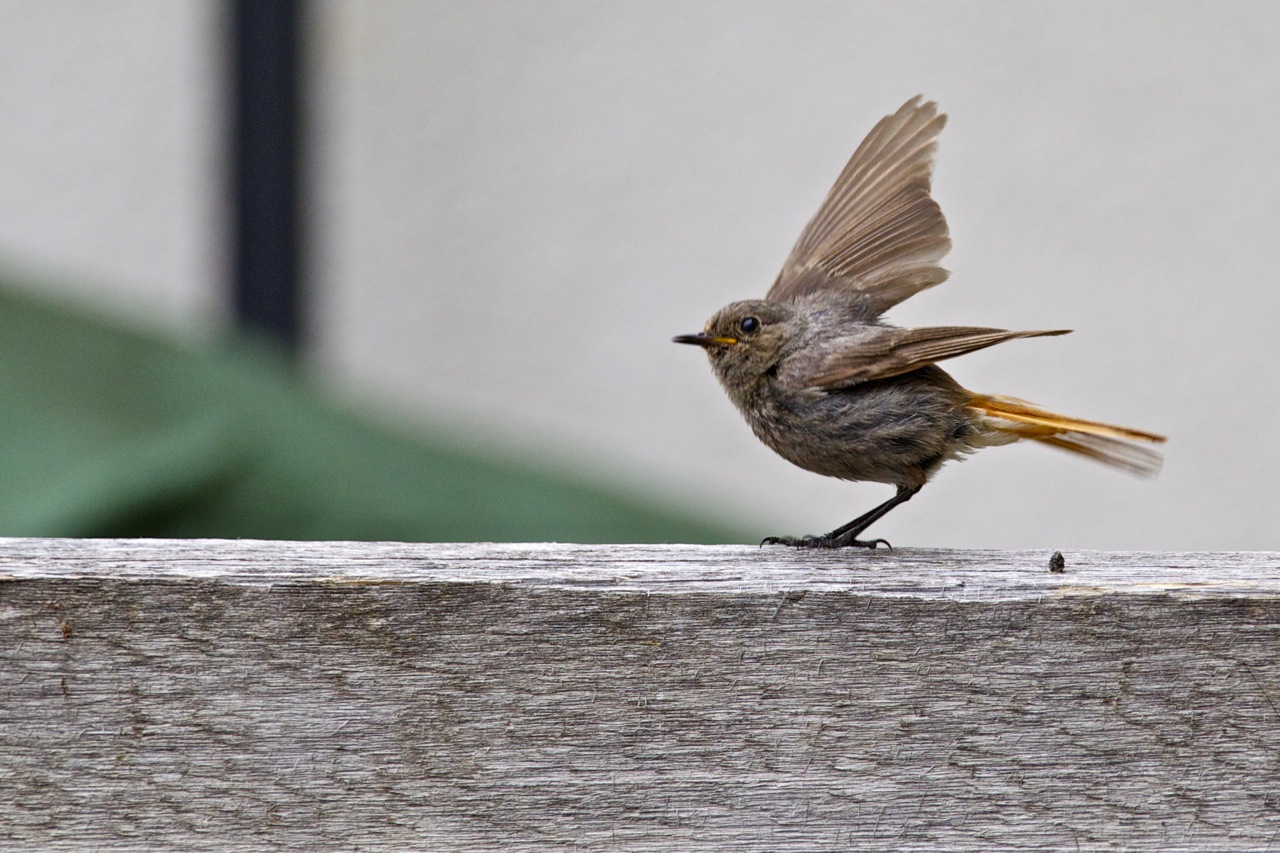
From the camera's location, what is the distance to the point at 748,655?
1486 mm

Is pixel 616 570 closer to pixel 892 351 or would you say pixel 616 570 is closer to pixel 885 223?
pixel 892 351

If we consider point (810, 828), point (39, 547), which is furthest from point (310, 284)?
point (810, 828)

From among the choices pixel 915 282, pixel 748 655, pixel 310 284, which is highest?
pixel 310 284

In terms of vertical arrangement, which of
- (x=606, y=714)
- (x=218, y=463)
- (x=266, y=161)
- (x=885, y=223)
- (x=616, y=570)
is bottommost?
(x=606, y=714)

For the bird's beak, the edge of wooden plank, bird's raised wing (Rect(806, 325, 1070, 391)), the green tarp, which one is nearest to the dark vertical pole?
the green tarp

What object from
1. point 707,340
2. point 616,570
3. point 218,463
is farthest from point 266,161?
point 616,570

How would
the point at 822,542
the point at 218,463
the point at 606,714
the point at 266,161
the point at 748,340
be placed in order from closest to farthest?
the point at 606,714
the point at 822,542
the point at 748,340
the point at 218,463
the point at 266,161

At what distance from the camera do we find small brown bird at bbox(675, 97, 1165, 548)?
2148mm

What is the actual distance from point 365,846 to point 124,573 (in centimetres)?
37

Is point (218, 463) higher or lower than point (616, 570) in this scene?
higher

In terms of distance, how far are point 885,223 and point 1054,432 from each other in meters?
0.45

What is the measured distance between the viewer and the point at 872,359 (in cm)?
210

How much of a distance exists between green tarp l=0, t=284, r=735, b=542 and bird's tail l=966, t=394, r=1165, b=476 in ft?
4.04

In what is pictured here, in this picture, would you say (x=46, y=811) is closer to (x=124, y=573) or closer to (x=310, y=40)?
(x=124, y=573)
